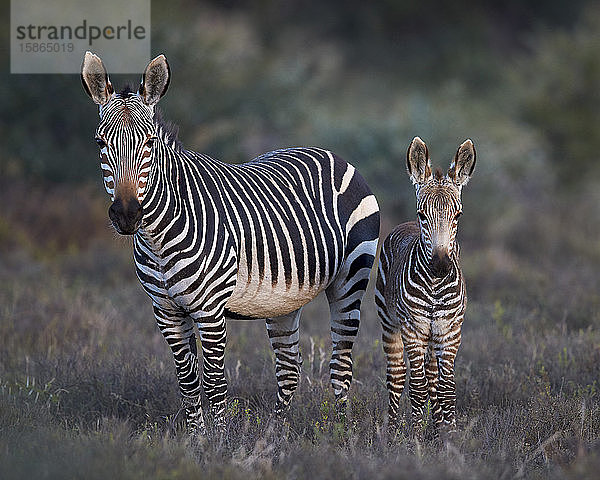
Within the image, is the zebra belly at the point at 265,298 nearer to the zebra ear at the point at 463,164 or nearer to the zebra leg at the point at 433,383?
the zebra leg at the point at 433,383

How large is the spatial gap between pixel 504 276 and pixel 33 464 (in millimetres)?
8069

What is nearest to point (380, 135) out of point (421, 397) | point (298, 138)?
point (298, 138)

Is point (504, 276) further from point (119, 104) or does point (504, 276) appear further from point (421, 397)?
point (119, 104)

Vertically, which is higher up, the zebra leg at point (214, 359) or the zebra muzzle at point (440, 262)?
the zebra muzzle at point (440, 262)

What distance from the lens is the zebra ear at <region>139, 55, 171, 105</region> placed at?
16.2 ft

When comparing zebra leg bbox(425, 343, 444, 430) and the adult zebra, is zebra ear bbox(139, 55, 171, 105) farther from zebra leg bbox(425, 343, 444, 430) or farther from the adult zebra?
zebra leg bbox(425, 343, 444, 430)

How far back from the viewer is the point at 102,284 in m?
10.9

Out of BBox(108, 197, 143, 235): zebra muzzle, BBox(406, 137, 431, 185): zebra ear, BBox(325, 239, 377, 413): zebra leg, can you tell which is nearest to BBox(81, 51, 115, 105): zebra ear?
BBox(108, 197, 143, 235): zebra muzzle

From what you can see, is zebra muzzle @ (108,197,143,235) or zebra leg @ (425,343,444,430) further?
zebra leg @ (425,343,444,430)

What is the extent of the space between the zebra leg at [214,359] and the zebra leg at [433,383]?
60.5 inches

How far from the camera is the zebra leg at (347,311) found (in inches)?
242

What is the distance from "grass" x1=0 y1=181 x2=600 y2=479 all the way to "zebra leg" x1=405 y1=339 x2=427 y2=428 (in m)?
0.31

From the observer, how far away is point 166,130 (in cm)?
527

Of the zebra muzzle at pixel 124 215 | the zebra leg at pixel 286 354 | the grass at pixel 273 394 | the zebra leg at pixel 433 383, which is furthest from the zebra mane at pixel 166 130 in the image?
the zebra leg at pixel 433 383
